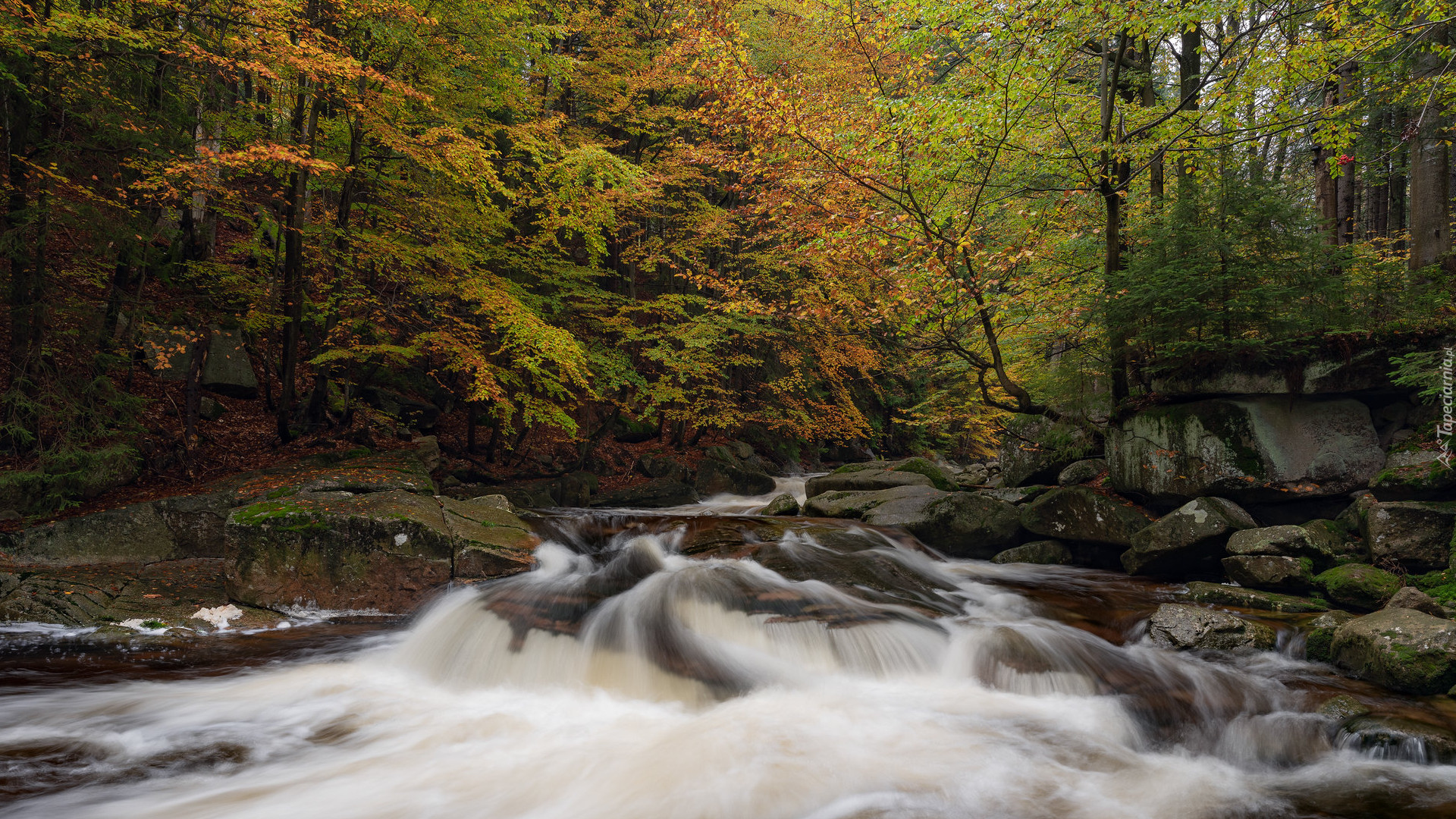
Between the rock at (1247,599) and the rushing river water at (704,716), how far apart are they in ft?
1.28

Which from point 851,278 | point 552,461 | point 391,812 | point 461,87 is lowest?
point 391,812

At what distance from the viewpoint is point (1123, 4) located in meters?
7.03

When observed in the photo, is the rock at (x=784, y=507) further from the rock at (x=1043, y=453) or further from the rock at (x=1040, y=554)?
the rock at (x=1043, y=453)

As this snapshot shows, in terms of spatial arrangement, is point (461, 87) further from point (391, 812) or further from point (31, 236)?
point (391, 812)

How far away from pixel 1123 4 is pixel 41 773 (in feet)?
36.2

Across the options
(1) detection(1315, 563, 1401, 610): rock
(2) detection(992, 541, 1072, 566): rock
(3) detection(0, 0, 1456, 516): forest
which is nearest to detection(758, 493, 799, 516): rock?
(3) detection(0, 0, 1456, 516): forest

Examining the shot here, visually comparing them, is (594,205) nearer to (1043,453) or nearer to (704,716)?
(704,716)

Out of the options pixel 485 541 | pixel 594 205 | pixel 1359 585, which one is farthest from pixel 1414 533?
pixel 594 205

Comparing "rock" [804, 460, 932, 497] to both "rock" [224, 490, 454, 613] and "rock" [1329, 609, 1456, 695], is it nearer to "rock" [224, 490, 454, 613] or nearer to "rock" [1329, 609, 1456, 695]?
"rock" [1329, 609, 1456, 695]

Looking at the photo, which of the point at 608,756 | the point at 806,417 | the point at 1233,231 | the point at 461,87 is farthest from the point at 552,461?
the point at 1233,231

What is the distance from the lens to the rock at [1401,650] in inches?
171

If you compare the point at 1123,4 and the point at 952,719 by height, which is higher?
the point at 1123,4

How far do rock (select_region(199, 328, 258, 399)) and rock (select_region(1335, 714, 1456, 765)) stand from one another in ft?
45.5

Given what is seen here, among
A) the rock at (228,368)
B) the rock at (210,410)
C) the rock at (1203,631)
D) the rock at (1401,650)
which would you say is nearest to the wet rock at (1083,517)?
the rock at (1203,631)
